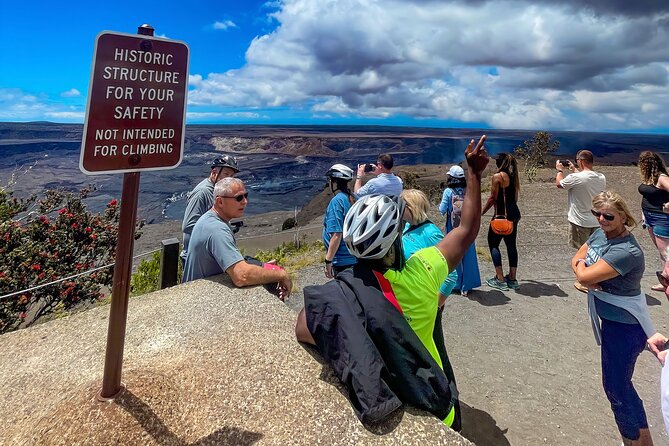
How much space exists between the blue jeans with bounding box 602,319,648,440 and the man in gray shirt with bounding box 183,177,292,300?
2388mm

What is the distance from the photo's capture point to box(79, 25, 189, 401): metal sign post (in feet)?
5.20

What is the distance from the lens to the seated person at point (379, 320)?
171 centimetres

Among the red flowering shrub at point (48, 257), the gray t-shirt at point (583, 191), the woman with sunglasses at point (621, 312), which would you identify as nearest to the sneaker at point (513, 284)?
the gray t-shirt at point (583, 191)

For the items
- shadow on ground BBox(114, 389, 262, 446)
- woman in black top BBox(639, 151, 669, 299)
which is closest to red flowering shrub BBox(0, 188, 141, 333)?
shadow on ground BBox(114, 389, 262, 446)

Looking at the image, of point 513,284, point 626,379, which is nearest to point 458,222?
point 513,284

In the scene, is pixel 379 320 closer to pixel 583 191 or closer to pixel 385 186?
pixel 385 186

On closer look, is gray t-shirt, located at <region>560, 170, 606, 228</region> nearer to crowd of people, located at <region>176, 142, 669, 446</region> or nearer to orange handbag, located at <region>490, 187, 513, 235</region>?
crowd of people, located at <region>176, 142, 669, 446</region>

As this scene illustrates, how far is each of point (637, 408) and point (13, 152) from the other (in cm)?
14919

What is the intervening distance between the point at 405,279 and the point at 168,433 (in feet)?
4.36

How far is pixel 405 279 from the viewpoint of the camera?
6.14 ft

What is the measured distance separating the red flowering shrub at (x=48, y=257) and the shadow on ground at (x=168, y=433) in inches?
179

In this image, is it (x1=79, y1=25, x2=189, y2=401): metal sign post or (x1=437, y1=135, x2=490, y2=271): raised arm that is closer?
(x1=79, y1=25, x2=189, y2=401): metal sign post

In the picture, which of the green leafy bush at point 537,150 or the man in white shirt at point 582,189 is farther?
the green leafy bush at point 537,150

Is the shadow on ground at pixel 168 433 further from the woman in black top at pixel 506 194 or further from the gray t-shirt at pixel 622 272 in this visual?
the woman in black top at pixel 506 194
